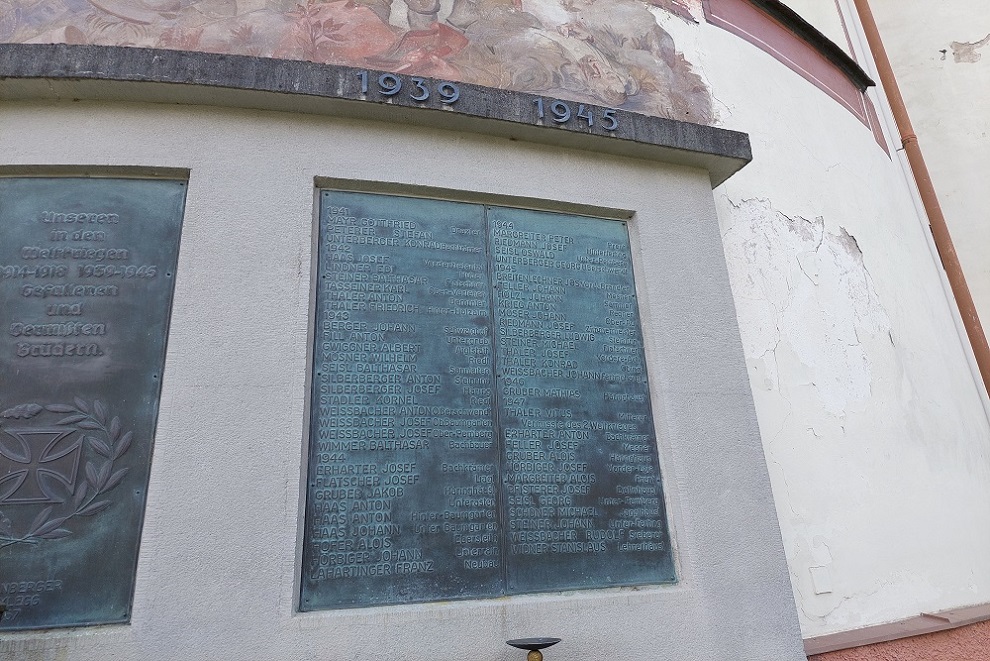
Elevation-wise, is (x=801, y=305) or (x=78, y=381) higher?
(x=801, y=305)

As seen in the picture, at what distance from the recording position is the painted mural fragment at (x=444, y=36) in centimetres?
341

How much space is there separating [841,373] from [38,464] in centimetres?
439

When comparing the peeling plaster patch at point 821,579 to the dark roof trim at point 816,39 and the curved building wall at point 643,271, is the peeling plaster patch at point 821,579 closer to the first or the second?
the curved building wall at point 643,271

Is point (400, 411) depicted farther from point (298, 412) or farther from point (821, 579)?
point (821, 579)

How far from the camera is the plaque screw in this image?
2.43 m

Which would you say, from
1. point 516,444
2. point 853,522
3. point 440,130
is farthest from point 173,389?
point 853,522

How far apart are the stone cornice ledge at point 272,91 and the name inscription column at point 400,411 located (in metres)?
0.47

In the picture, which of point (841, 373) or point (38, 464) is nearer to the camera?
point (38, 464)

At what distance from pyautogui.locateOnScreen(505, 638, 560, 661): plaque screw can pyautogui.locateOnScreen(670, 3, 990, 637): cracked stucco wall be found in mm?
1745

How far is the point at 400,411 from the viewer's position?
2.94m

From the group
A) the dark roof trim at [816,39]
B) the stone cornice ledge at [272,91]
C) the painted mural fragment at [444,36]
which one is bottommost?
the stone cornice ledge at [272,91]

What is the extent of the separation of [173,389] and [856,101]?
250 inches

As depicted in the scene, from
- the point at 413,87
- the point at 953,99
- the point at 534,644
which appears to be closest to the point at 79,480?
the point at 534,644

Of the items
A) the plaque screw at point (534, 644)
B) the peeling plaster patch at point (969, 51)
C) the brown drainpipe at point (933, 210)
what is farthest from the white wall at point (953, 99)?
the plaque screw at point (534, 644)
